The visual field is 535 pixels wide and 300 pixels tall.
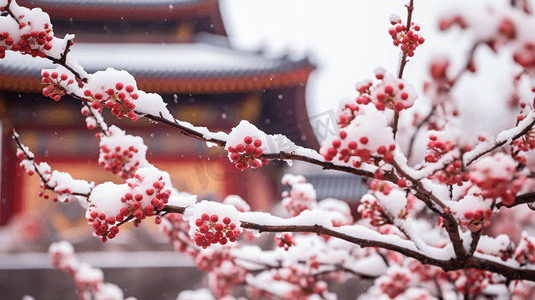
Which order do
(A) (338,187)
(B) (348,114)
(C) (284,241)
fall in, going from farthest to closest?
(A) (338,187) < (C) (284,241) < (B) (348,114)

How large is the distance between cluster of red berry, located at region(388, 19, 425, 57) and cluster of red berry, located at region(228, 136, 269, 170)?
22.2 inches

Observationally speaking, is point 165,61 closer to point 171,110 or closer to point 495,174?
point 171,110

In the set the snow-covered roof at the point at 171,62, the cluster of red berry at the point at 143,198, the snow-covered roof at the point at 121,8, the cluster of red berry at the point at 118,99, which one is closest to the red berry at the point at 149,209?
the cluster of red berry at the point at 143,198

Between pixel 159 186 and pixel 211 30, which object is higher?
pixel 211 30

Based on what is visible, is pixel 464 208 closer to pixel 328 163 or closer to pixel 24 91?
pixel 328 163

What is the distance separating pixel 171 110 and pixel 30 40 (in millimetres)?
7372

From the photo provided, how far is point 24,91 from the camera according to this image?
7.87 metres

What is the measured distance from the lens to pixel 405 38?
1309 mm

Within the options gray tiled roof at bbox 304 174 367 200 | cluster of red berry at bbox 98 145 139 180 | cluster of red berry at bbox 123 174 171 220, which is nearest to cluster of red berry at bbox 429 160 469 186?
cluster of red berry at bbox 123 174 171 220

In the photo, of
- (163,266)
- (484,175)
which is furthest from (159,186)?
(163,266)

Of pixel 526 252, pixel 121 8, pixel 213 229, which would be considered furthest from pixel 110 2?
pixel 526 252

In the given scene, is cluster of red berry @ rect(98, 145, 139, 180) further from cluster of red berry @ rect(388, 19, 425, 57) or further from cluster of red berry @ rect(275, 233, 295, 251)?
cluster of red berry @ rect(388, 19, 425, 57)

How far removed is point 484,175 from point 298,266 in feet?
6.51

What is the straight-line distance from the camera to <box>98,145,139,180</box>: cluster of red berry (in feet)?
6.67
